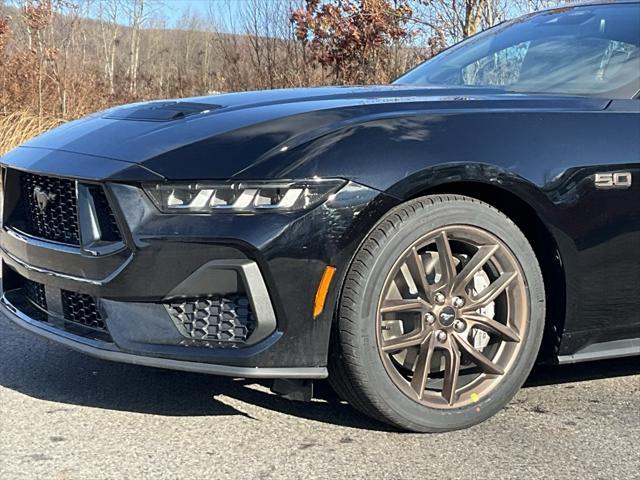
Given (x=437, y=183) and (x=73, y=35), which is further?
(x=73, y=35)

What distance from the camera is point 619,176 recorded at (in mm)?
3076

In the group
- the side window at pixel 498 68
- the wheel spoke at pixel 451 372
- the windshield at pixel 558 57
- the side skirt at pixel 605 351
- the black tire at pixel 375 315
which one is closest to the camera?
the black tire at pixel 375 315

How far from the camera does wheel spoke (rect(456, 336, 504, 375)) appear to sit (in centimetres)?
297

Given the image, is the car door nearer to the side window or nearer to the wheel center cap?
the wheel center cap

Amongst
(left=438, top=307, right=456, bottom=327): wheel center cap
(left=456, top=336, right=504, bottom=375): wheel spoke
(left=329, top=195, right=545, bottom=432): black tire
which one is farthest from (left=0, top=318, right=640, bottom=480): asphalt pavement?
(left=438, top=307, right=456, bottom=327): wheel center cap

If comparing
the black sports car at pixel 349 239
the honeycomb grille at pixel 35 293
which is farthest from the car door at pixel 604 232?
the honeycomb grille at pixel 35 293

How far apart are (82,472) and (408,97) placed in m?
1.85

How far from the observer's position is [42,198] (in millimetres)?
3068

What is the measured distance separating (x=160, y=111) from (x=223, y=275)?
974 millimetres

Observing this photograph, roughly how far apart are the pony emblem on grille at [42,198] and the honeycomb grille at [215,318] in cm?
73

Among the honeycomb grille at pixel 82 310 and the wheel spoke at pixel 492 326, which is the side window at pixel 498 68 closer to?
the wheel spoke at pixel 492 326

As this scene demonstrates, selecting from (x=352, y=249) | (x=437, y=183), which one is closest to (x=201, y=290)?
(x=352, y=249)

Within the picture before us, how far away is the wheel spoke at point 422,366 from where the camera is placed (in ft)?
9.54

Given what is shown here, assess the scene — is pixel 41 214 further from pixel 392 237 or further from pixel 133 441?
pixel 392 237
